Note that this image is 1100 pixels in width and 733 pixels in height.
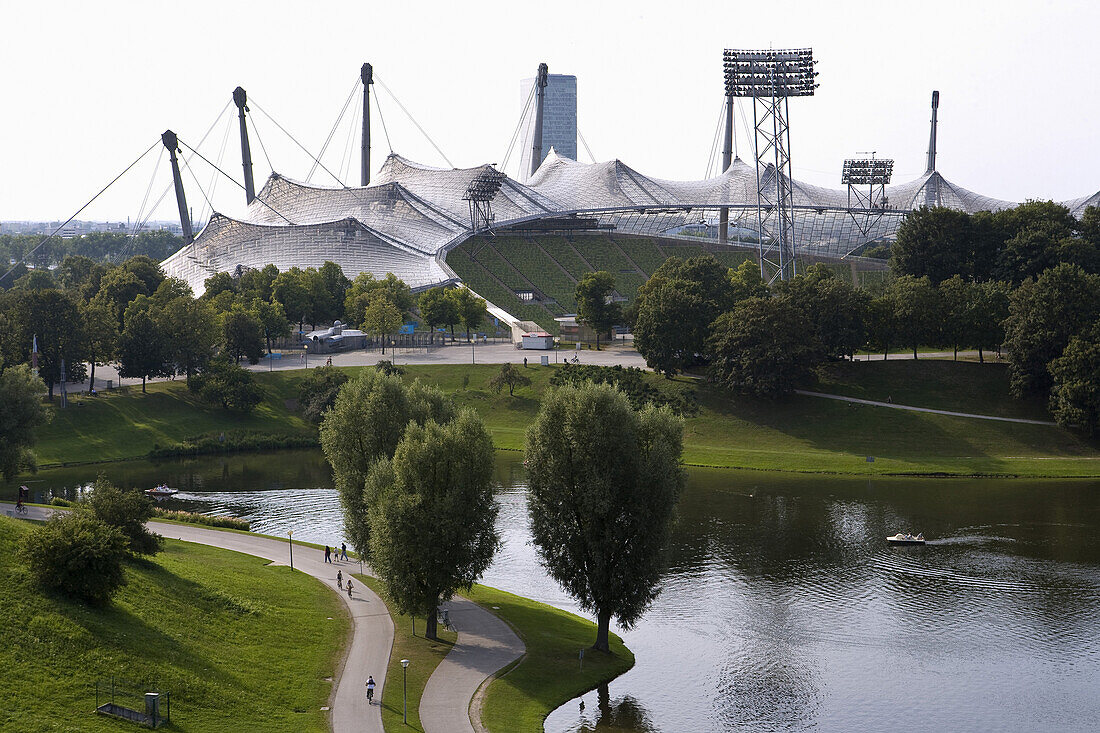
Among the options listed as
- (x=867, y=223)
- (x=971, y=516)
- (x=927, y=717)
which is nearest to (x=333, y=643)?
(x=927, y=717)

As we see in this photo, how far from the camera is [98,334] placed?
265ft

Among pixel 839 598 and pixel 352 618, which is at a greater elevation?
pixel 352 618

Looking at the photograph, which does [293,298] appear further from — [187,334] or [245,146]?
Result: [245,146]

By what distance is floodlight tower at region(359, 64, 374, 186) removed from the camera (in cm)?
16450

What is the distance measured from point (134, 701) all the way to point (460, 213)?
115 m

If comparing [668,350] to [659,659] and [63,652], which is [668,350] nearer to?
[659,659]

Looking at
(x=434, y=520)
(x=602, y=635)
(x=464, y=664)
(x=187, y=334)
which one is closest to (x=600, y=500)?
(x=602, y=635)

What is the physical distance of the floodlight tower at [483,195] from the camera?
441 ft

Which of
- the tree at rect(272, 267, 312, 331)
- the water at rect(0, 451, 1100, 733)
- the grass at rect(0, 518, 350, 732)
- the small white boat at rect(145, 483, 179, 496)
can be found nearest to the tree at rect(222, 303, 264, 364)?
the tree at rect(272, 267, 312, 331)

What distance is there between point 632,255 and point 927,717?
109m

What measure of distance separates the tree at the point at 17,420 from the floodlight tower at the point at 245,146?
102459mm

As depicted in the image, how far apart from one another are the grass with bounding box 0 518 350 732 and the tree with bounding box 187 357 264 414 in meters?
42.9

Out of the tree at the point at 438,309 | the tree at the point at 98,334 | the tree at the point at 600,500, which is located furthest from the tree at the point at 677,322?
the tree at the point at 600,500

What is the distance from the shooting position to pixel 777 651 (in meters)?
37.3
